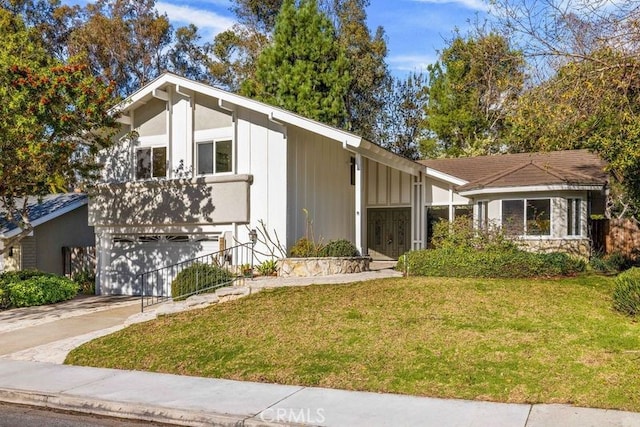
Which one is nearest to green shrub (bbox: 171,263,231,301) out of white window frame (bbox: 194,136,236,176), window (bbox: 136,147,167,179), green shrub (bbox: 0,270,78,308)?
white window frame (bbox: 194,136,236,176)

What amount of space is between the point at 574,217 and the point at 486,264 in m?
4.95

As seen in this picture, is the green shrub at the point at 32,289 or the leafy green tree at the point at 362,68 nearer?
the green shrub at the point at 32,289

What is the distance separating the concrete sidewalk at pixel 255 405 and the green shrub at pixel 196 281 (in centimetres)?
553

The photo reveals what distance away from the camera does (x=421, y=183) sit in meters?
20.3

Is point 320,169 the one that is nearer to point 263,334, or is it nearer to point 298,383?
point 263,334

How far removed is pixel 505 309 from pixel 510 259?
3978mm

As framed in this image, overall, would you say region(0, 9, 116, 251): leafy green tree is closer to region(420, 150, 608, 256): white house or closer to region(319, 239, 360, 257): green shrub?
region(319, 239, 360, 257): green shrub

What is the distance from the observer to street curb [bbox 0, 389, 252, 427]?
7.15m

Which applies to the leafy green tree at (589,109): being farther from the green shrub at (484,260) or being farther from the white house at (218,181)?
the white house at (218,181)

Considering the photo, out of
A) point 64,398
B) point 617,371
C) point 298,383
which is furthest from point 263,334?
point 617,371

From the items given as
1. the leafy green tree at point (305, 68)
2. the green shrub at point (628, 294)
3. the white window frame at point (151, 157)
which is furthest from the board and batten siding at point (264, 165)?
the leafy green tree at point (305, 68)

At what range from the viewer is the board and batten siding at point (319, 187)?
57.4ft

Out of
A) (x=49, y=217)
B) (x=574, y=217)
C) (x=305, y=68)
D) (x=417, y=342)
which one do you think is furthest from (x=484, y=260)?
(x=305, y=68)

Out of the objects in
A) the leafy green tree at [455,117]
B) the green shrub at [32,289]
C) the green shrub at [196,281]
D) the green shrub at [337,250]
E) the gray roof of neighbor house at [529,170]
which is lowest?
the green shrub at [32,289]
